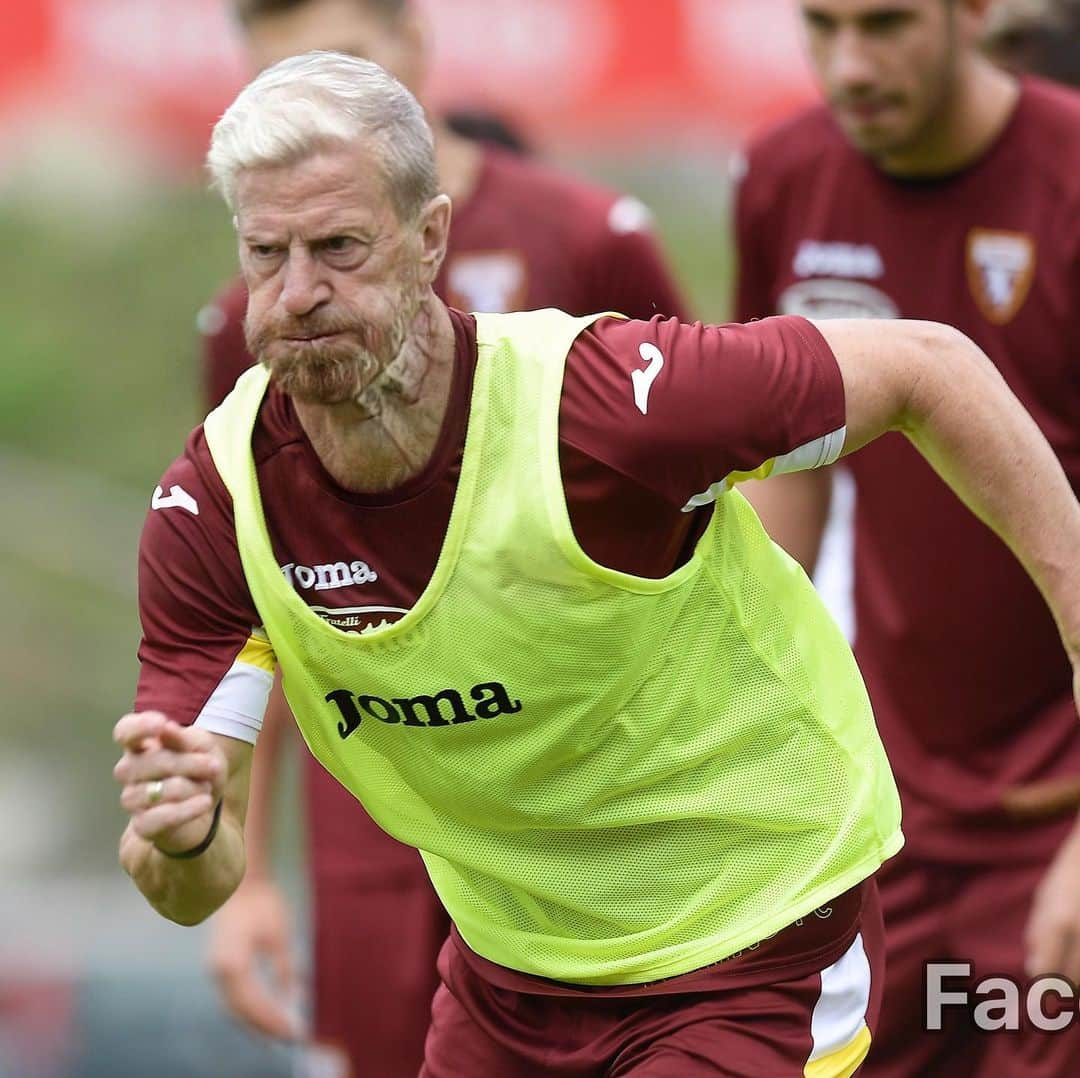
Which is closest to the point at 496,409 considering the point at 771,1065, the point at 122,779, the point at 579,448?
the point at 579,448

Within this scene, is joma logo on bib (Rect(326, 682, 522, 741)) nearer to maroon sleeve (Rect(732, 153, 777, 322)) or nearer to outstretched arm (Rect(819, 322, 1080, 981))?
outstretched arm (Rect(819, 322, 1080, 981))

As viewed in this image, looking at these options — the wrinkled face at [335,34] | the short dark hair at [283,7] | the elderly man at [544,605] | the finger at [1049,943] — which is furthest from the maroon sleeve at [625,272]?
the elderly man at [544,605]

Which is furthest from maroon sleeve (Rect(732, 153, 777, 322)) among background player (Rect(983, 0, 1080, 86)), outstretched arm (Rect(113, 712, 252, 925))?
outstretched arm (Rect(113, 712, 252, 925))

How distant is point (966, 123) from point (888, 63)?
217 millimetres

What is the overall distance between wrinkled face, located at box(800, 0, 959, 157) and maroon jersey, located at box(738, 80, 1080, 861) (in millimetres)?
172

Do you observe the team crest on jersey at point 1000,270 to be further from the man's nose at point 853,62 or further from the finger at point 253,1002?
the finger at point 253,1002

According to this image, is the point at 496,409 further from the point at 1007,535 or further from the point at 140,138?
the point at 140,138

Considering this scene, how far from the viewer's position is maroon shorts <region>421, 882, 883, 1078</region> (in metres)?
3.38

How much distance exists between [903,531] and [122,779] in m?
2.34

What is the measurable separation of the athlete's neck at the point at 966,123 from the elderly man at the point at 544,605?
4.74 feet

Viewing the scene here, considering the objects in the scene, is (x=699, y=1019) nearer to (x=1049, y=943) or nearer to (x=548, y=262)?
(x=1049, y=943)

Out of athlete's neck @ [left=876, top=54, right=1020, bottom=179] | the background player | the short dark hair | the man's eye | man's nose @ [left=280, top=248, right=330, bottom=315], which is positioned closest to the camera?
man's nose @ [left=280, top=248, right=330, bottom=315]

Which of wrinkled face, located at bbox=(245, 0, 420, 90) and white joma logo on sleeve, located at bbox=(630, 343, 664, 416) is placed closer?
white joma logo on sleeve, located at bbox=(630, 343, 664, 416)

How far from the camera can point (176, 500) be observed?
3.29 meters
